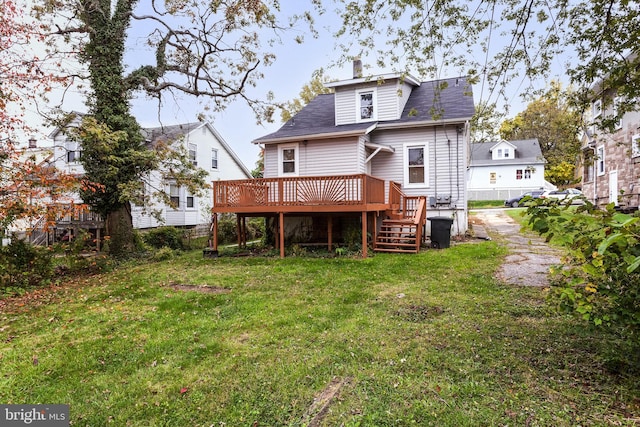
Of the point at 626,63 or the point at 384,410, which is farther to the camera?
the point at 626,63

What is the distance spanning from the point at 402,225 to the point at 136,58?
35.7 ft

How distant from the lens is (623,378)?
3.08m

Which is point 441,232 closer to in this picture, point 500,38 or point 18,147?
point 500,38

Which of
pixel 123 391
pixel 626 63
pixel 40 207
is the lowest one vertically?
pixel 123 391

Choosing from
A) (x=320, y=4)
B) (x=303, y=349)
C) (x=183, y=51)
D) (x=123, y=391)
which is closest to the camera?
Answer: (x=123, y=391)

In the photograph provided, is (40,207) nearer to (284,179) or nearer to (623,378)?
(284,179)

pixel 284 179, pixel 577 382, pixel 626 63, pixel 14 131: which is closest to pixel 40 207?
pixel 14 131

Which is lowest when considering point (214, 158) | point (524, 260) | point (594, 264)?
point (524, 260)

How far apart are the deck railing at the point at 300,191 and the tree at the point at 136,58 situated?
9.51 feet

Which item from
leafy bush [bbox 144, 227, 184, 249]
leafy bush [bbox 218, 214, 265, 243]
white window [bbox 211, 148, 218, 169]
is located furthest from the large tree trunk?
white window [bbox 211, 148, 218, 169]

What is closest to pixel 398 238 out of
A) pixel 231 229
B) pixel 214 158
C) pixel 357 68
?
pixel 357 68

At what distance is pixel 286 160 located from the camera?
524 inches

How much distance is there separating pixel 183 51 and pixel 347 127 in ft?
22.1

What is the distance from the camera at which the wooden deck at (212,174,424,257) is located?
9844 mm
